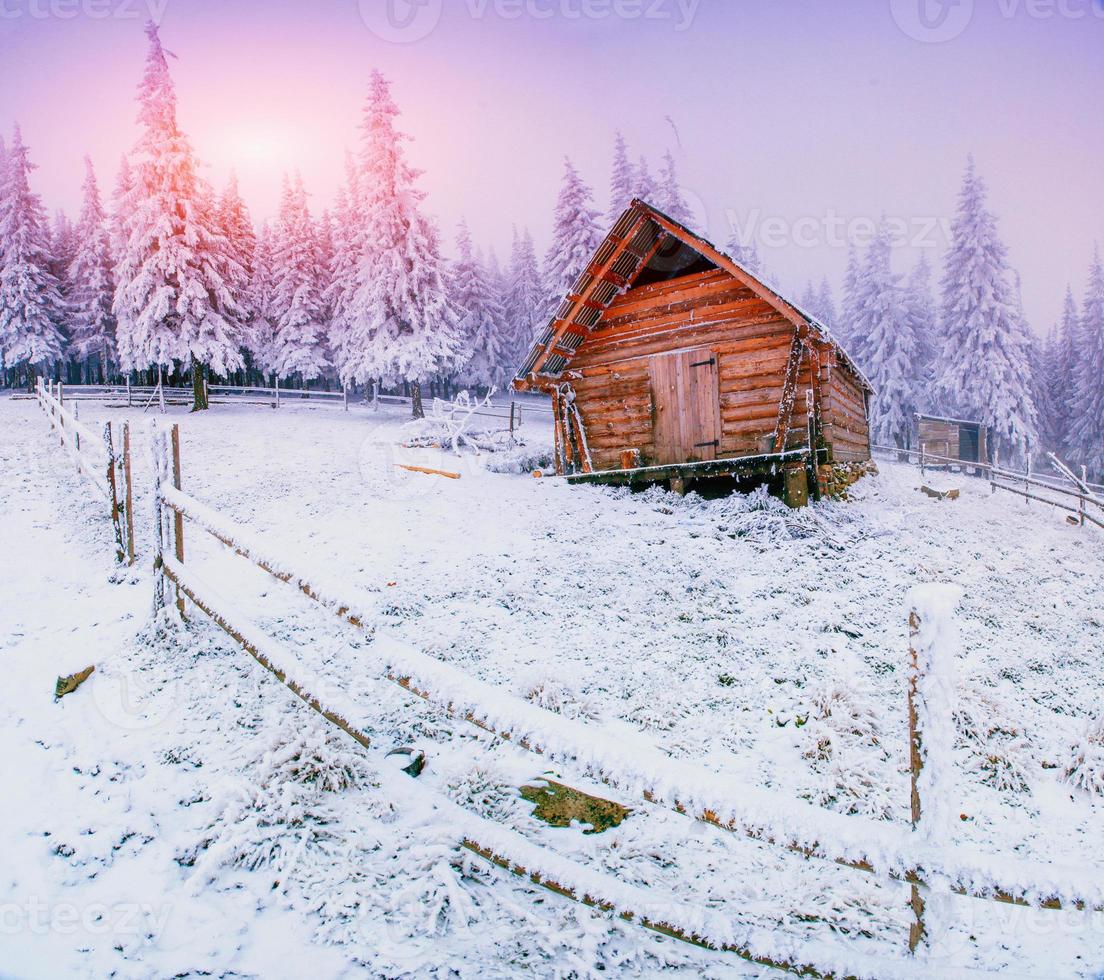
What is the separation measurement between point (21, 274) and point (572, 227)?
36.6 metres

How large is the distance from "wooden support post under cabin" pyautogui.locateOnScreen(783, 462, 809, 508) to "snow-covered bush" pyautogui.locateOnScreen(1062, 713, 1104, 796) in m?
7.00

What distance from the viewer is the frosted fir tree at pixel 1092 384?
126 feet

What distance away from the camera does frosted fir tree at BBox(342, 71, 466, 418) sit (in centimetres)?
2916

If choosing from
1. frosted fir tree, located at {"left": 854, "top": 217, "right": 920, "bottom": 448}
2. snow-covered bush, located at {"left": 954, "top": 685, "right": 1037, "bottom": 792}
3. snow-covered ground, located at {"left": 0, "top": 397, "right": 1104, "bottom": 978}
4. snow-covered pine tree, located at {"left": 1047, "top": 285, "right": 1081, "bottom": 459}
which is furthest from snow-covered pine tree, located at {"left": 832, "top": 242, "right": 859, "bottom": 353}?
snow-covered bush, located at {"left": 954, "top": 685, "right": 1037, "bottom": 792}

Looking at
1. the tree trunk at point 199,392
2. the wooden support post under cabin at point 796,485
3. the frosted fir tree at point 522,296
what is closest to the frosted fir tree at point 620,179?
the frosted fir tree at point 522,296

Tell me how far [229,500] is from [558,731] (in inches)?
502

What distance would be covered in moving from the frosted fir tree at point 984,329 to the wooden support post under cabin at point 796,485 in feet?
91.5

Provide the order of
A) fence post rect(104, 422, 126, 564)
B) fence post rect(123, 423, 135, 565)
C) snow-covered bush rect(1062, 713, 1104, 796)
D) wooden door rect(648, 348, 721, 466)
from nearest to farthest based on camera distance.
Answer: snow-covered bush rect(1062, 713, 1104, 796) < fence post rect(123, 423, 135, 565) < fence post rect(104, 422, 126, 564) < wooden door rect(648, 348, 721, 466)

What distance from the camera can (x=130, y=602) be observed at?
6613mm

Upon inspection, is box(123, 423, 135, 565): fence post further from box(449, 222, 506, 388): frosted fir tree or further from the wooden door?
box(449, 222, 506, 388): frosted fir tree

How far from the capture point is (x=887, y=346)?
37.4m

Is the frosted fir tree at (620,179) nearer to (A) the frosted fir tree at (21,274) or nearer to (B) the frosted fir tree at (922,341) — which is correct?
(B) the frosted fir tree at (922,341)

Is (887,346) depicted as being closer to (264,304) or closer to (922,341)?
(922,341)

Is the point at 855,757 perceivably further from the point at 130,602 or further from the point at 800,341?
the point at 800,341
